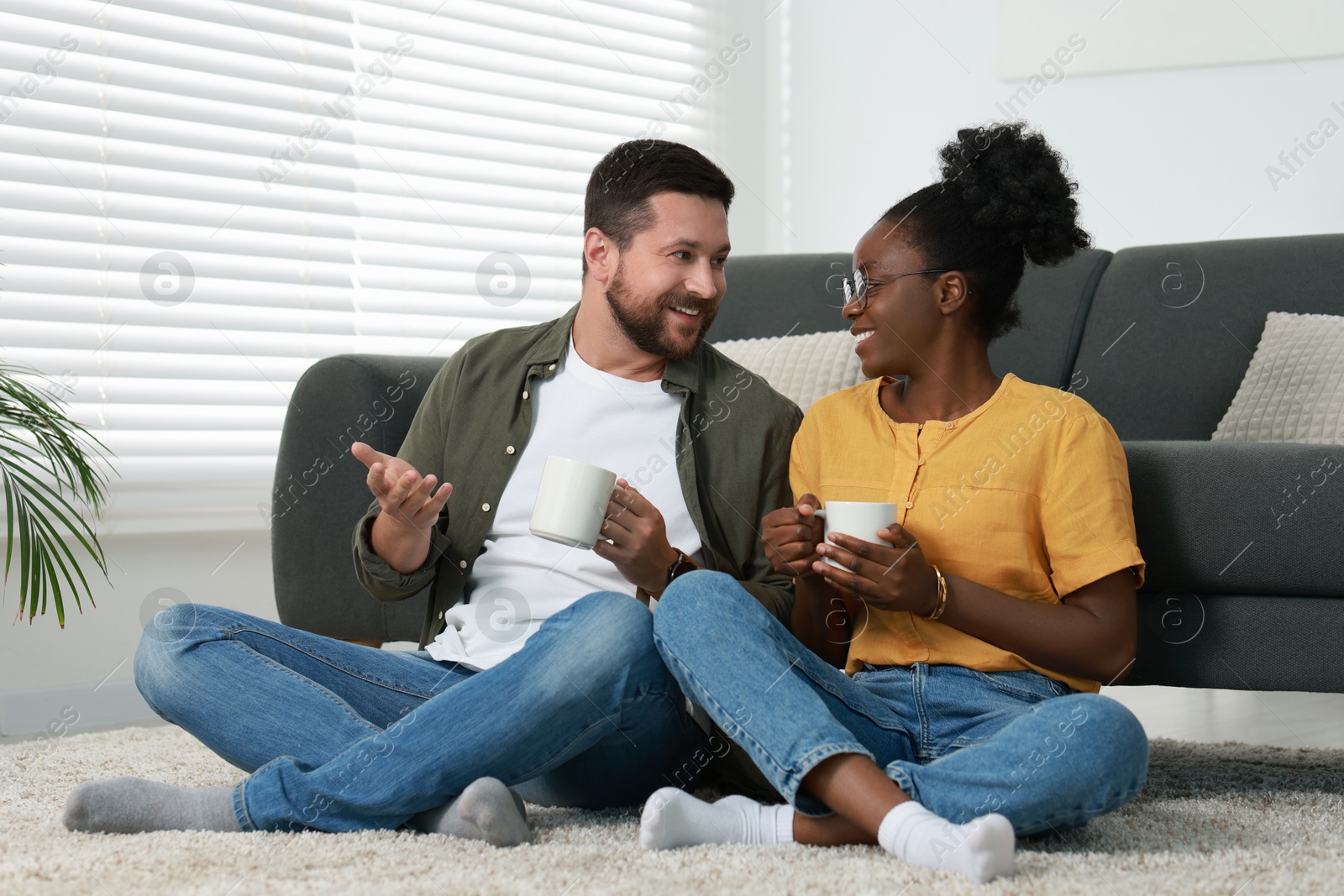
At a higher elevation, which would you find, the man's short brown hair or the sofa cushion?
the man's short brown hair

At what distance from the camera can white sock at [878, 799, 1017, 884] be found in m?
1.03

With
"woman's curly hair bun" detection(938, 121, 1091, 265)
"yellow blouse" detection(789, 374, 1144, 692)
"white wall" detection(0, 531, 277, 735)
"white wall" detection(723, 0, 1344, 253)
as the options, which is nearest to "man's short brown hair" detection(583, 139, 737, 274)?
"woman's curly hair bun" detection(938, 121, 1091, 265)

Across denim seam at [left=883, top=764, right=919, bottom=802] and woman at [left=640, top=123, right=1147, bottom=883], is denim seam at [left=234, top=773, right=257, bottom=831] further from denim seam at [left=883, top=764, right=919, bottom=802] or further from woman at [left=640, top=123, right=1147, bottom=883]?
denim seam at [left=883, top=764, right=919, bottom=802]

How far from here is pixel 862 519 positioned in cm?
127

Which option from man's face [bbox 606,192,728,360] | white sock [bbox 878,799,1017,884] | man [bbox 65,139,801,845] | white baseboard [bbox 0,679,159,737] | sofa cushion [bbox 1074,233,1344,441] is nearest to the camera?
white sock [bbox 878,799,1017,884]

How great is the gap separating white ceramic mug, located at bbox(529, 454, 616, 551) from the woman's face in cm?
39

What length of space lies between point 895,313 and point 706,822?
65cm

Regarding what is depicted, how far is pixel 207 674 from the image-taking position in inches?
52.9

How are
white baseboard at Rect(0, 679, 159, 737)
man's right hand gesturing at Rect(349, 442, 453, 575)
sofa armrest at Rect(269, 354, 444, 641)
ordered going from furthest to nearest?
white baseboard at Rect(0, 679, 159, 737) → sofa armrest at Rect(269, 354, 444, 641) → man's right hand gesturing at Rect(349, 442, 453, 575)

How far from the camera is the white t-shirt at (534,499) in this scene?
4.83ft

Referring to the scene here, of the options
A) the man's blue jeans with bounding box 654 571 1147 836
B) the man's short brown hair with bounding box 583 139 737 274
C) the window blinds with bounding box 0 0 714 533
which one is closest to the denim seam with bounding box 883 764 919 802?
the man's blue jeans with bounding box 654 571 1147 836

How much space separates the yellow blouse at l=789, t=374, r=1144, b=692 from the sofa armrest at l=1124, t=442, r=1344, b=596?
0.21 m

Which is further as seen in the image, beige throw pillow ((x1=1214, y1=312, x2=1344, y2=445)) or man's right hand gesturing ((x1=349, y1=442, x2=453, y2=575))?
beige throw pillow ((x1=1214, y1=312, x2=1344, y2=445))

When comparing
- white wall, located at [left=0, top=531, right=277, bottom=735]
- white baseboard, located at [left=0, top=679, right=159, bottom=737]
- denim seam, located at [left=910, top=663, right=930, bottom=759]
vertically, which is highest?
denim seam, located at [left=910, top=663, right=930, bottom=759]
